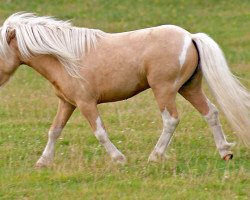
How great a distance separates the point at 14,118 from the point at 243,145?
13.4 feet

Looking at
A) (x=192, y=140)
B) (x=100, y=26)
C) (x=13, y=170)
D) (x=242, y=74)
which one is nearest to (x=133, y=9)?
(x=100, y=26)

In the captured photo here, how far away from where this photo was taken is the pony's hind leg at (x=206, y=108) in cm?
903

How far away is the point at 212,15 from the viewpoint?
85.3 ft

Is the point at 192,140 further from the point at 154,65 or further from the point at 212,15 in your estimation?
the point at 212,15

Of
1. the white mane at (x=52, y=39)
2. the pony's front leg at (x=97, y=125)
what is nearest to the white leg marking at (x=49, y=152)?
the pony's front leg at (x=97, y=125)

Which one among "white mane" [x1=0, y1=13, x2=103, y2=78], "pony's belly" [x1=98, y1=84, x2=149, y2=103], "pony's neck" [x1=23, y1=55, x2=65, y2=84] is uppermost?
"white mane" [x1=0, y1=13, x2=103, y2=78]

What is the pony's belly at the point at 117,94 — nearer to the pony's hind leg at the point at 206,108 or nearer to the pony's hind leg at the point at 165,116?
the pony's hind leg at the point at 165,116

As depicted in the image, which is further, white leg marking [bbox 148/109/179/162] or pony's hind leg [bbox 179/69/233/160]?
pony's hind leg [bbox 179/69/233/160]

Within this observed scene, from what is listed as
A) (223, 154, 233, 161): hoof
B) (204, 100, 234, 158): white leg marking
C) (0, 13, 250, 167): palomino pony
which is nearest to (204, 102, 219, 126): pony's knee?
(204, 100, 234, 158): white leg marking

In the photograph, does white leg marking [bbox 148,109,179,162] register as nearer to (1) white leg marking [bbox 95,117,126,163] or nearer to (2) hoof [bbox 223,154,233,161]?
(1) white leg marking [bbox 95,117,126,163]

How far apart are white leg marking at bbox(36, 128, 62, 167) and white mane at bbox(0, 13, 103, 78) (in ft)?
2.77

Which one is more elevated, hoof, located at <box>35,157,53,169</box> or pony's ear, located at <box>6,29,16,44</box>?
pony's ear, located at <box>6,29,16,44</box>

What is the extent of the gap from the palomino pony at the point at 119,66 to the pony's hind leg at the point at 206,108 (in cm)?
4

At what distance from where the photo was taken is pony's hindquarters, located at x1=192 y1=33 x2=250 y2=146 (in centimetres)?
874
